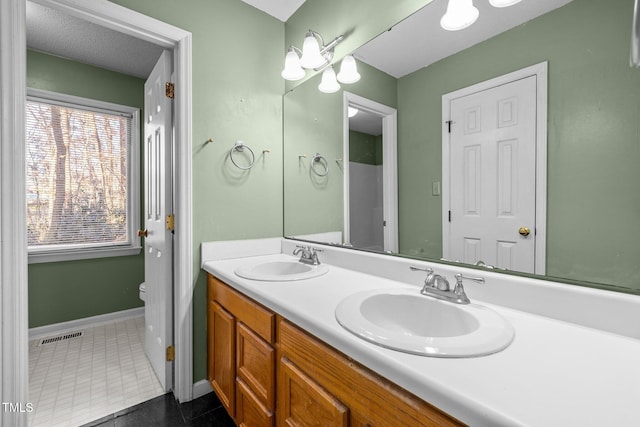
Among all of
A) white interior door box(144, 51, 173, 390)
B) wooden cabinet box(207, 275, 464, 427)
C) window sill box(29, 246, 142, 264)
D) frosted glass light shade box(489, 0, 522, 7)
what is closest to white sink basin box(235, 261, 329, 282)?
wooden cabinet box(207, 275, 464, 427)

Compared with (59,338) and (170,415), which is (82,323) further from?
(170,415)

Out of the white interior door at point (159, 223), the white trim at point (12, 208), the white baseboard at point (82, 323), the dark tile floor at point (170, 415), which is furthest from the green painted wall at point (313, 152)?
the white baseboard at point (82, 323)

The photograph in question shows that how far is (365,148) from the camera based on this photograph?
1459 mm

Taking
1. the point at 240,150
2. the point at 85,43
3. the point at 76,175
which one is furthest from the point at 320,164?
the point at 76,175

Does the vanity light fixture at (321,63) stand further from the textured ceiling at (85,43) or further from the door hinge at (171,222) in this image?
the textured ceiling at (85,43)

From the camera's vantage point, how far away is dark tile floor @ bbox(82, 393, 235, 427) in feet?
4.78

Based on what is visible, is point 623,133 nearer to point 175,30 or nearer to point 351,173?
point 351,173

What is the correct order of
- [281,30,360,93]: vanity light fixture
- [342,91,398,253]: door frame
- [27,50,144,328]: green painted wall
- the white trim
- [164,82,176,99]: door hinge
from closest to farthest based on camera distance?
the white trim
[342,91,398,253]: door frame
[281,30,360,93]: vanity light fixture
[164,82,176,99]: door hinge
[27,50,144,328]: green painted wall

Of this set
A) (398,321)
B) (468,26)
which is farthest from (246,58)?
(398,321)

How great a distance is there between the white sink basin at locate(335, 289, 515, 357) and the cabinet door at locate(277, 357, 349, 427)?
0.70ft

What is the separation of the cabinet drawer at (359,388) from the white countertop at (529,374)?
35mm

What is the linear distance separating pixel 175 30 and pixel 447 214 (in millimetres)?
1650

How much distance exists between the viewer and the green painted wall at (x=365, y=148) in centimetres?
138

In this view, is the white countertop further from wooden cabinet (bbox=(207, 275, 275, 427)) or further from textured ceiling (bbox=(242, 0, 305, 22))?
textured ceiling (bbox=(242, 0, 305, 22))
